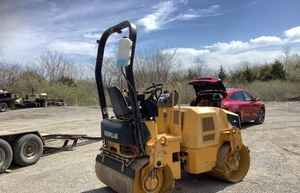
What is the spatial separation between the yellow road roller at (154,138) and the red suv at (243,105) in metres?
6.36

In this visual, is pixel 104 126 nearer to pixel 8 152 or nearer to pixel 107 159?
pixel 107 159

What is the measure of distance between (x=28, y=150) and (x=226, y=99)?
678cm

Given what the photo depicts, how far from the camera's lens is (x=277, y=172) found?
7539 millimetres

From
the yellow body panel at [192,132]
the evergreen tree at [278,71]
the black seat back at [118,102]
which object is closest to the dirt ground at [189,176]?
the yellow body panel at [192,132]

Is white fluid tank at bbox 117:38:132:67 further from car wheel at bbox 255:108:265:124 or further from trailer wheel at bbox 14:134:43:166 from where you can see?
car wheel at bbox 255:108:265:124

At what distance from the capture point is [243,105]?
546 inches

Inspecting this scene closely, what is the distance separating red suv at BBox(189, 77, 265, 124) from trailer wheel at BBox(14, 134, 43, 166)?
4122 mm

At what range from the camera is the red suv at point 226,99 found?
1016cm

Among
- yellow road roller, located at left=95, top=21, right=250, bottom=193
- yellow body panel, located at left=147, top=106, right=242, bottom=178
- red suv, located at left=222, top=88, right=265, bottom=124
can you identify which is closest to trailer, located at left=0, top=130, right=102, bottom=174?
yellow road roller, located at left=95, top=21, right=250, bottom=193

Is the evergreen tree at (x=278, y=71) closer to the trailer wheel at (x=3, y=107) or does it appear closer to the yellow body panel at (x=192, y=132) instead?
the trailer wheel at (x=3, y=107)

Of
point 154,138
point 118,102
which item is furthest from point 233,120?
point 118,102

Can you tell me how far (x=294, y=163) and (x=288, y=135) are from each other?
415 centimetres

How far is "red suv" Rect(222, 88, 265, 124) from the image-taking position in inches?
521

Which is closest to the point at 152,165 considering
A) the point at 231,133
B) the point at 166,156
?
the point at 166,156
